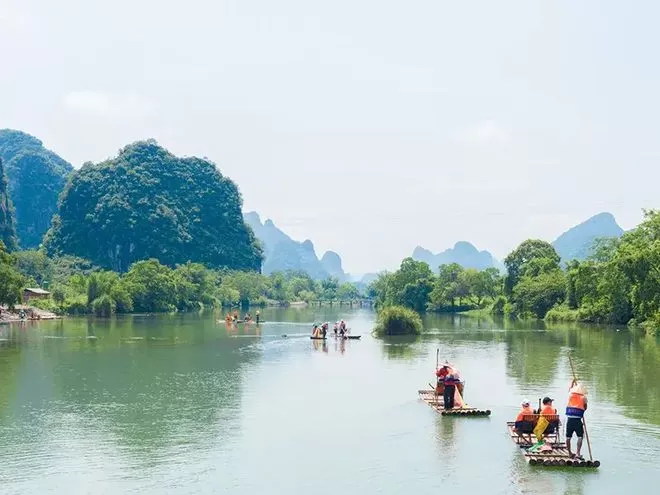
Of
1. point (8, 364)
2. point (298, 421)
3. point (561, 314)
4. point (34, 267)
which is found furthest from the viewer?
point (34, 267)

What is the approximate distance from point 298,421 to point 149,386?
32.4 ft

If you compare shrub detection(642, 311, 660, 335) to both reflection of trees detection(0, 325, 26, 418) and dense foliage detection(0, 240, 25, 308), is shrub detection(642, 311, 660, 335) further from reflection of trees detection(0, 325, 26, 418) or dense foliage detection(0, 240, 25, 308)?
dense foliage detection(0, 240, 25, 308)

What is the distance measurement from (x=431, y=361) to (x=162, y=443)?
22508 mm

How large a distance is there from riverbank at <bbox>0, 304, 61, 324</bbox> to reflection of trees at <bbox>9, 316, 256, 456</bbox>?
97.4 ft

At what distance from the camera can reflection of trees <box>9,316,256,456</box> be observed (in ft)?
77.6

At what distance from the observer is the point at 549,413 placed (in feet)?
65.4

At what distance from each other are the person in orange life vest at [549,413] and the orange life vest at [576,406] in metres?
0.81

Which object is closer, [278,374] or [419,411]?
[419,411]

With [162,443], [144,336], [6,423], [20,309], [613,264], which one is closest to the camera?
[162,443]

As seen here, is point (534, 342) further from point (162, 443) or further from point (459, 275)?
point (459, 275)

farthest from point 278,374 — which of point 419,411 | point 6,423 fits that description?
point 6,423

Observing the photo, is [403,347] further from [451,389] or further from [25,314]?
[25,314]

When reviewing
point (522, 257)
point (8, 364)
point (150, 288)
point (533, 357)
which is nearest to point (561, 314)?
point (522, 257)

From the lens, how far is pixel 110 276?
113 meters
